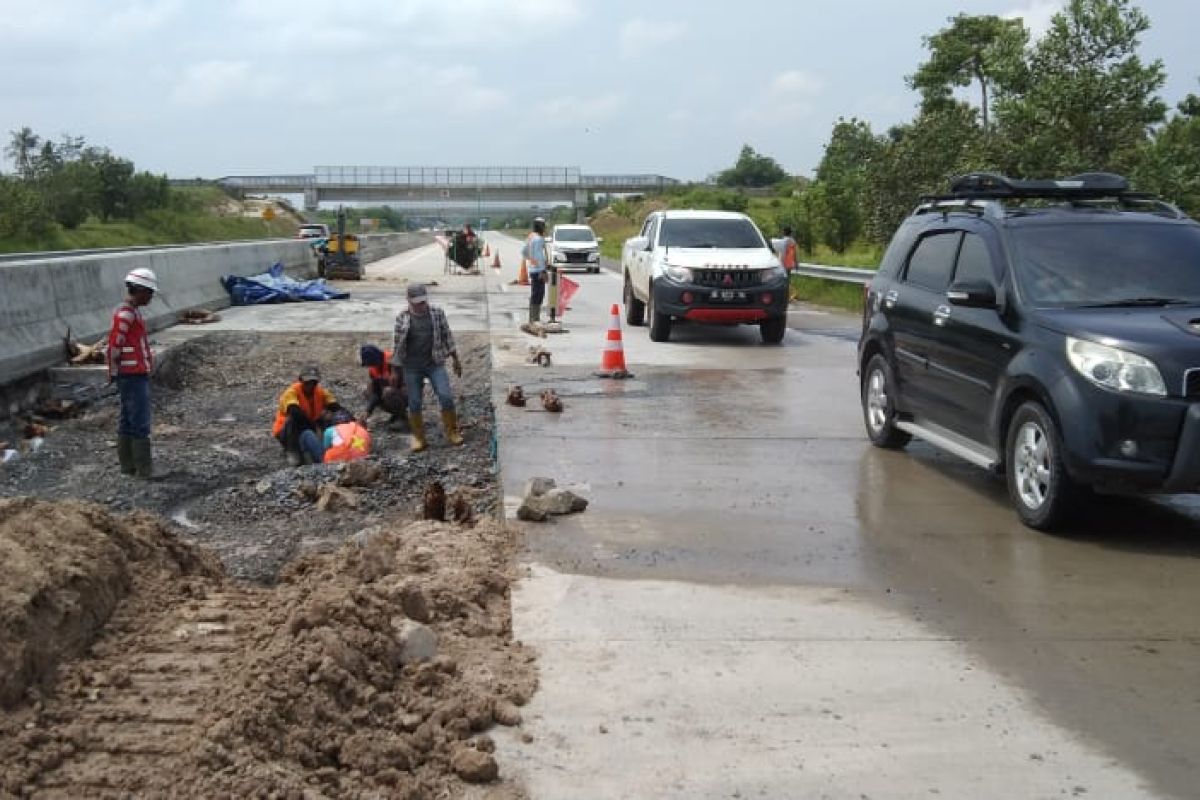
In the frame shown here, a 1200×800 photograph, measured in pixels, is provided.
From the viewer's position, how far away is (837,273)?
2525cm

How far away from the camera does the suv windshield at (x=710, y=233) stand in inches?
726

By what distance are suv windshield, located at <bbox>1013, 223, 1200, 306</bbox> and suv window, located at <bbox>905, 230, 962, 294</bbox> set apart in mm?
734

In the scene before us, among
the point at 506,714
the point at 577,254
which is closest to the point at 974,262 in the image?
the point at 506,714

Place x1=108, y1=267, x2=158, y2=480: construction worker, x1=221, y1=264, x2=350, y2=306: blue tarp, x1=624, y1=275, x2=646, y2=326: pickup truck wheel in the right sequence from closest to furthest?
x1=108, y1=267, x2=158, y2=480: construction worker
x1=624, y1=275, x2=646, y2=326: pickup truck wheel
x1=221, y1=264, x2=350, y2=306: blue tarp

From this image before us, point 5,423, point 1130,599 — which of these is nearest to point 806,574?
point 1130,599

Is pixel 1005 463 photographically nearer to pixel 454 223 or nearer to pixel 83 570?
pixel 83 570

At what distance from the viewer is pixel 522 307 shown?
25703 millimetres

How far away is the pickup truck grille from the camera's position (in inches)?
680

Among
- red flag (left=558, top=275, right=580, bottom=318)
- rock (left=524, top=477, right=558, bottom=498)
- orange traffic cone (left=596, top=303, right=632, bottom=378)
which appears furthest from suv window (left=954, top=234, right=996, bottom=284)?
red flag (left=558, top=275, right=580, bottom=318)

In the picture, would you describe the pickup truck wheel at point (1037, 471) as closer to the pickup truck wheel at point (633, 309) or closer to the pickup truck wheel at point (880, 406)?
the pickup truck wheel at point (880, 406)

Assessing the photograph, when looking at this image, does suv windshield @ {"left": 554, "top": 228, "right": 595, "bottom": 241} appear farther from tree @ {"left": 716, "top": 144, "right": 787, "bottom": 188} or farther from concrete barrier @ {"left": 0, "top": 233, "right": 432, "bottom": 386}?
tree @ {"left": 716, "top": 144, "right": 787, "bottom": 188}

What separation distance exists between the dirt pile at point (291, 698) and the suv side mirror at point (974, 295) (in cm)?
364

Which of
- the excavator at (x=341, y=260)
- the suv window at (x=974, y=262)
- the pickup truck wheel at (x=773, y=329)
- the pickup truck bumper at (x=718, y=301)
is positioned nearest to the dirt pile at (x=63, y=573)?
the suv window at (x=974, y=262)

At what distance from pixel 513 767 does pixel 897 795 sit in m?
1.28
